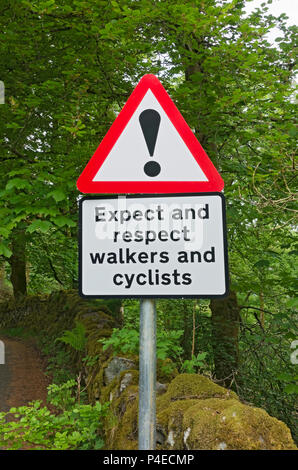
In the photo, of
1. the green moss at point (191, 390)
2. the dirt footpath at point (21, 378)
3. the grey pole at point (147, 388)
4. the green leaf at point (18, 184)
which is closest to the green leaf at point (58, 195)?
the green leaf at point (18, 184)

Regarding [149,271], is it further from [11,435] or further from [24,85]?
[24,85]

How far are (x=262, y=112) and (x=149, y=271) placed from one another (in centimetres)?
499

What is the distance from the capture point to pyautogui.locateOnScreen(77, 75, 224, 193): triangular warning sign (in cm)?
170

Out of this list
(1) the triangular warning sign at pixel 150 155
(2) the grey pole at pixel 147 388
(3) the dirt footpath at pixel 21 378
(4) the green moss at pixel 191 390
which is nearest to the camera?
(2) the grey pole at pixel 147 388

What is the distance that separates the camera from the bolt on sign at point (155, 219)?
1.58m

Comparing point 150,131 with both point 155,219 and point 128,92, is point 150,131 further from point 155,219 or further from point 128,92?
point 128,92

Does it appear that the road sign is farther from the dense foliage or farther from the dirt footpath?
the dirt footpath

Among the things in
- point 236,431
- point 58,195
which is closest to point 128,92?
point 58,195

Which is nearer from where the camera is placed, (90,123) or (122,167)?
(122,167)

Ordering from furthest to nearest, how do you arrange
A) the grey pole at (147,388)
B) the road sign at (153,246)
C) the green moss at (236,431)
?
the green moss at (236,431) → the road sign at (153,246) → the grey pole at (147,388)

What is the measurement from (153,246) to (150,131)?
0.56 metres

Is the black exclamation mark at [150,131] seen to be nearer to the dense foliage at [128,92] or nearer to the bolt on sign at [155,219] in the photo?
the bolt on sign at [155,219]

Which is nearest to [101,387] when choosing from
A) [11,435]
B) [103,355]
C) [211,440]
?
[103,355]
